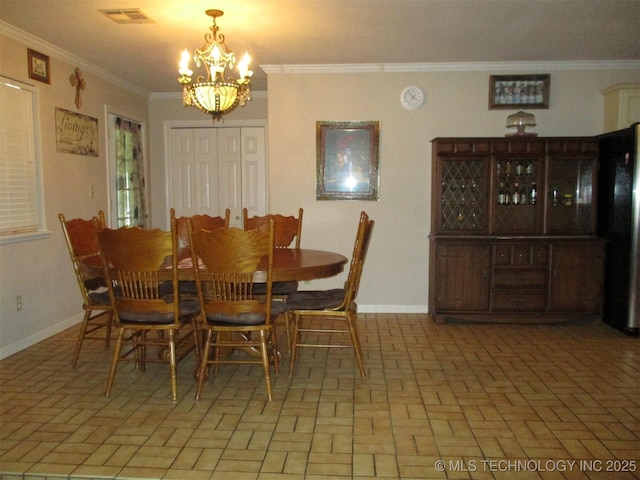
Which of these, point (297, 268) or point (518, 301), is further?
point (518, 301)

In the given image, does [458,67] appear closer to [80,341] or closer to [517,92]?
[517,92]

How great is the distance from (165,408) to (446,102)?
11.9 ft

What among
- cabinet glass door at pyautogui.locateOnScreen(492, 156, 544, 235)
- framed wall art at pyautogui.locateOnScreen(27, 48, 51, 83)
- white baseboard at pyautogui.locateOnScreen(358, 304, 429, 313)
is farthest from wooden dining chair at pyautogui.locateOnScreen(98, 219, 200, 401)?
cabinet glass door at pyautogui.locateOnScreen(492, 156, 544, 235)

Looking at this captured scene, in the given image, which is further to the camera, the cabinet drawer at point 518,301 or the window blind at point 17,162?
the cabinet drawer at point 518,301

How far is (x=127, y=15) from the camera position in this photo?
3.31 meters

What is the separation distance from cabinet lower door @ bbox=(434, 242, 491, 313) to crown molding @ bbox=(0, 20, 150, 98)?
357 cm

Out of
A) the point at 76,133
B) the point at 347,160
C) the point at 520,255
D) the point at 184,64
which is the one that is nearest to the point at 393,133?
the point at 347,160

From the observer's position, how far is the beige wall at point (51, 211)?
3621mm

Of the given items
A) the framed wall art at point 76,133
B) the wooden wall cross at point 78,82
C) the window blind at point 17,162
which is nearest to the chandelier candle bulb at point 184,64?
the window blind at point 17,162

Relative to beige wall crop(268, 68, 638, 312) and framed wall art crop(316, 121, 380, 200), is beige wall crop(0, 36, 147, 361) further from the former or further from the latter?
framed wall art crop(316, 121, 380, 200)

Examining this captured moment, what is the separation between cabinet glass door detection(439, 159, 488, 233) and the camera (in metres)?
4.57

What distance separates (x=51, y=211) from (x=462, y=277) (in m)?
3.56

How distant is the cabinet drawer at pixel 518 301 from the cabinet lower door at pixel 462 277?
0.34 ft

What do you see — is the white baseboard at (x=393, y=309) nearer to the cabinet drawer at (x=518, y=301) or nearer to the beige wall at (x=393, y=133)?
the beige wall at (x=393, y=133)
